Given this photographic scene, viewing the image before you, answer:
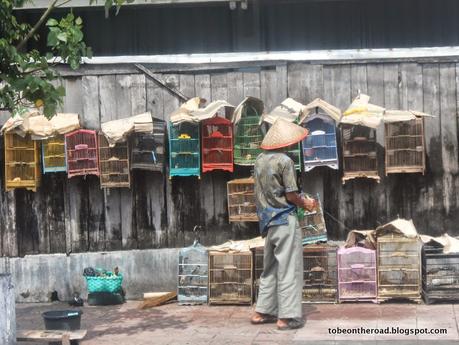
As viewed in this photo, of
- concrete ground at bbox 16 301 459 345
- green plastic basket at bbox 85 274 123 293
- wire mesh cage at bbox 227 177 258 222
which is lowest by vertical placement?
concrete ground at bbox 16 301 459 345

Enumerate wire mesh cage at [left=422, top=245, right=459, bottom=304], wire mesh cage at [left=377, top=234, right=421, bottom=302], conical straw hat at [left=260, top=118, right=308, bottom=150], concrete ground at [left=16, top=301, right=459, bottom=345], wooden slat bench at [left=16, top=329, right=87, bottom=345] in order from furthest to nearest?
1. wire mesh cage at [left=377, top=234, right=421, bottom=302]
2. wire mesh cage at [left=422, top=245, right=459, bottom=304]
3. conical straw hat at [left=260, top=118, right=308, bottom=150]
4. concrete ground at [left=16, top=301, right=459, bottom=345]
5. wooden slat bench at [left=16, top=329, right=87, bottom=345]

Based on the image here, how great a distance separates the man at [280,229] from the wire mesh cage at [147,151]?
66.3 inches

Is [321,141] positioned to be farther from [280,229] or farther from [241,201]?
[280,229]

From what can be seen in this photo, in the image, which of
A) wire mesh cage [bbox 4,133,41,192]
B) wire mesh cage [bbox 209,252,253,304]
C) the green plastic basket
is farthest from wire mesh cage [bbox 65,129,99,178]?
wire mesh cage [bbox 209,252,253,304]

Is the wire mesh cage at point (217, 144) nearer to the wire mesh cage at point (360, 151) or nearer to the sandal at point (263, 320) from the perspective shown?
the wire mesh cage at point (360, 151)

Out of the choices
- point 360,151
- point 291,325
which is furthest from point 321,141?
point 291,325

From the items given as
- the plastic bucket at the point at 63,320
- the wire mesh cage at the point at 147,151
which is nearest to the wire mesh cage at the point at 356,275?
the wire mesh cage at the point at 147,151

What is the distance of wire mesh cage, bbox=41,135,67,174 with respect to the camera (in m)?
9.84

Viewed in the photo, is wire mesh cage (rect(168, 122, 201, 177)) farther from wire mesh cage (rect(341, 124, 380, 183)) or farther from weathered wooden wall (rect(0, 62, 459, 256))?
wire mesh cage (rect(341, 124, 380, 183))

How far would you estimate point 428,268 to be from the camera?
8.95 meters

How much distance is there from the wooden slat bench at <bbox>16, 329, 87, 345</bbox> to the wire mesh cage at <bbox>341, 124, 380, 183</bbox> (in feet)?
11.9

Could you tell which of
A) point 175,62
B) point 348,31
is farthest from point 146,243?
point 348,31

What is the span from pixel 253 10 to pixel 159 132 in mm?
2321

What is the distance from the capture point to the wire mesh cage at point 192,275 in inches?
377
